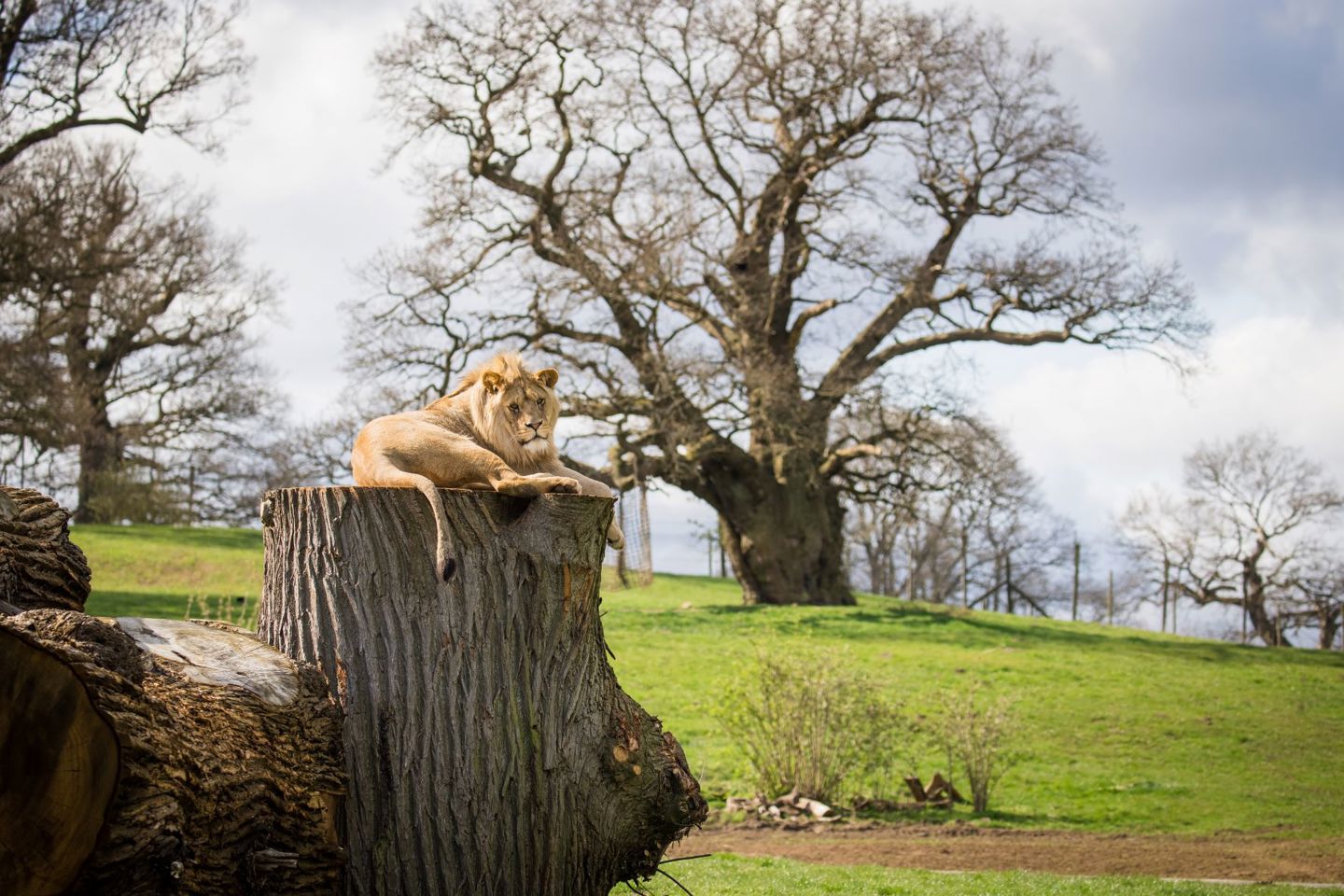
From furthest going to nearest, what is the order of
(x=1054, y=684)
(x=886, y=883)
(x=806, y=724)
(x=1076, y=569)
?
(x=1076, y=569) < (x=1054, y=684) < (x=806, y=724) < (x=886, y=883)

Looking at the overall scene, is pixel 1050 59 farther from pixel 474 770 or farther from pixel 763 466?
pixel 474 770

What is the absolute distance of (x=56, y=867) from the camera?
373 cm

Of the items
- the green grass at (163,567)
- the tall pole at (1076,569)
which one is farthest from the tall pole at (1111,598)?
the green grass at (163,567)

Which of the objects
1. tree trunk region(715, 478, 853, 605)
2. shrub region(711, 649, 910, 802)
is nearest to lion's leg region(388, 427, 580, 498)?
shrub region(711, 649, 910, 802)

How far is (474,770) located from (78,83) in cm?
2218

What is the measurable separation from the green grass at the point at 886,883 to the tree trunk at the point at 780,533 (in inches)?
734

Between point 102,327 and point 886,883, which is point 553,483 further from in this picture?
point 102,327

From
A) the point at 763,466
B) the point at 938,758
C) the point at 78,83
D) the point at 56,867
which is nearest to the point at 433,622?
the point at 56,867

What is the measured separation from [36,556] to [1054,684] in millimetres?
17506

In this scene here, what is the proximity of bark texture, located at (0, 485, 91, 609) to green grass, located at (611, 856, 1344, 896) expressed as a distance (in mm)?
4487

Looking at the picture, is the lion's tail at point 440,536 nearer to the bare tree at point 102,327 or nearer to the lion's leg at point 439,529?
the lion's leg at point 439,529

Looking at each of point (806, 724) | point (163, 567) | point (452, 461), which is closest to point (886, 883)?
point (806, 724)

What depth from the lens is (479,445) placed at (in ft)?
18.6

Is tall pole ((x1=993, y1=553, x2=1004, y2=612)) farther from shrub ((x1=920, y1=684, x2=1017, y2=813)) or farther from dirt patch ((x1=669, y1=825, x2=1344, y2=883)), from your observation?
dirt patch ((x1=669, y1=825, x2=1344, y2=883))
